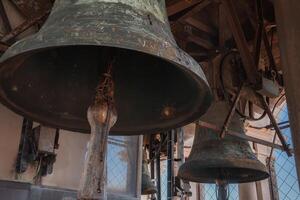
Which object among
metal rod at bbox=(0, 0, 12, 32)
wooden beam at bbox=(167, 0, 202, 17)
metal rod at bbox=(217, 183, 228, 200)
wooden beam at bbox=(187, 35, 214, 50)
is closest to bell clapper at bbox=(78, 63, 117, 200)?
metal rod at bbox=(0, 0, 12, 32)

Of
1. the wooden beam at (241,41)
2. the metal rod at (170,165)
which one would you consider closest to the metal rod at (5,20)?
the wooden beam at (241,41)

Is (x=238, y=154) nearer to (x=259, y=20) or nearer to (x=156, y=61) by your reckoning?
(x=259, y=20)

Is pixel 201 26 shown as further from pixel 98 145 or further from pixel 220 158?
pixel 98 145

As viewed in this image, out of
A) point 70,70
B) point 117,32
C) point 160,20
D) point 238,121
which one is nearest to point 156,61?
point 160,20

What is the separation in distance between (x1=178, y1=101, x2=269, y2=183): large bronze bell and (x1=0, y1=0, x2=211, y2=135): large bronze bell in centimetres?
113

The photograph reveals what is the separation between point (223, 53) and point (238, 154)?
0.94m

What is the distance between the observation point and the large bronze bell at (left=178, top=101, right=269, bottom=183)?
9.24 feet

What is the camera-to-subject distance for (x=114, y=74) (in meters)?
1.82

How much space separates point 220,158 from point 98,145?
5.22 ft

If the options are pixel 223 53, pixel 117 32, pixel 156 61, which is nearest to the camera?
pixel 117 32

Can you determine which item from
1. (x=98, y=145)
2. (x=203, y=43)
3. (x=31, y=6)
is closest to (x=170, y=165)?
(x=203, y=43)

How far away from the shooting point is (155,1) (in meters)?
1.62

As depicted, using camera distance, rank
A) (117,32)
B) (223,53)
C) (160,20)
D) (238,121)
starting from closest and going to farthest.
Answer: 1. (117,32)
2. (160,20)
3. (238,121)
4. (223,53)

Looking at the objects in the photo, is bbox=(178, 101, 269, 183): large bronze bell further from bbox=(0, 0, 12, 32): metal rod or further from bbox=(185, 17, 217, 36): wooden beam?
bbox=(0, 0, 12, 32): metal rod
